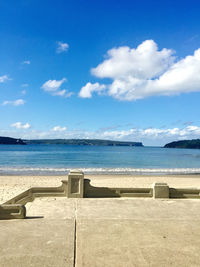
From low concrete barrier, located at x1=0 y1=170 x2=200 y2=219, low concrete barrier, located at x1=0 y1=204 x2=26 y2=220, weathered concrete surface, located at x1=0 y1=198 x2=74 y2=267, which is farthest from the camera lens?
low concrete barrier, located at x1=0 y1=170 x2=200 y2=219

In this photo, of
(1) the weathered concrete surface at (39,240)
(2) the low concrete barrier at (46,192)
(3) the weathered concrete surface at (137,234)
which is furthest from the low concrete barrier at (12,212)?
(2) the low concrete barrier at (46,192)

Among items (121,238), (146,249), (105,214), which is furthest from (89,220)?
(146,249)

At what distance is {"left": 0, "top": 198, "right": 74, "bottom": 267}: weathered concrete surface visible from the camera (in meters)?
4.53

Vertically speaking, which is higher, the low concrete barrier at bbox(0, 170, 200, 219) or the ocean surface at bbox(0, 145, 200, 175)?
the low concrete barrier at bbox(0, 170, 200, 219)

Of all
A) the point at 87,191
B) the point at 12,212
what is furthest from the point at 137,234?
the point at 87,191

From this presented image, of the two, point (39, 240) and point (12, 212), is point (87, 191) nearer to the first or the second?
point (12, 212)

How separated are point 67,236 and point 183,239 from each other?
2.64 metres

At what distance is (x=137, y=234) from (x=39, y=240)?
7.44 feet

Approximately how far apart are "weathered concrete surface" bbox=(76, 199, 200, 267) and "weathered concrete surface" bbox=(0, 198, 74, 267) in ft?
0.91

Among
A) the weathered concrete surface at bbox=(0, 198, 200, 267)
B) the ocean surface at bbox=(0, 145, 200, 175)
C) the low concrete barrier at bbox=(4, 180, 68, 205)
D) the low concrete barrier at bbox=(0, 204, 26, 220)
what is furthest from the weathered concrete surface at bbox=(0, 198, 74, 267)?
the ocean surface at bbox=(0, 145, 200, 175)

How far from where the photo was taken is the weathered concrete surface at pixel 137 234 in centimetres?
468

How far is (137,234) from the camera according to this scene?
19.4 feet

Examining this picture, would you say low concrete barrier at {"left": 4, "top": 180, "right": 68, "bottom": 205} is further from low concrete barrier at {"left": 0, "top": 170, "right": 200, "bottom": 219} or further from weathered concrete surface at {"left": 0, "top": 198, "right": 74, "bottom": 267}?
weathered concrete surface at {"left": 0, "top": 198, "right": 74, "bottom": 267}

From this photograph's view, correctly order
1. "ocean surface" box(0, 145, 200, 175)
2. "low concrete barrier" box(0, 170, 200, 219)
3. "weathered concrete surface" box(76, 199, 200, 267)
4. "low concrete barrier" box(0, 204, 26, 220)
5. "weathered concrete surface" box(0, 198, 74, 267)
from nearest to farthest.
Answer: "weathered concrete surface" box(0, 198, 74, 267)
"weathered concrete surface" box(76, 199, 200, 267)
"low concrete barrier" box(0, 204, 26, 220)
"low concrete barrier" box(0, 170, 200, 219)
"ocean surface" box(0, 145, 200, 175)
